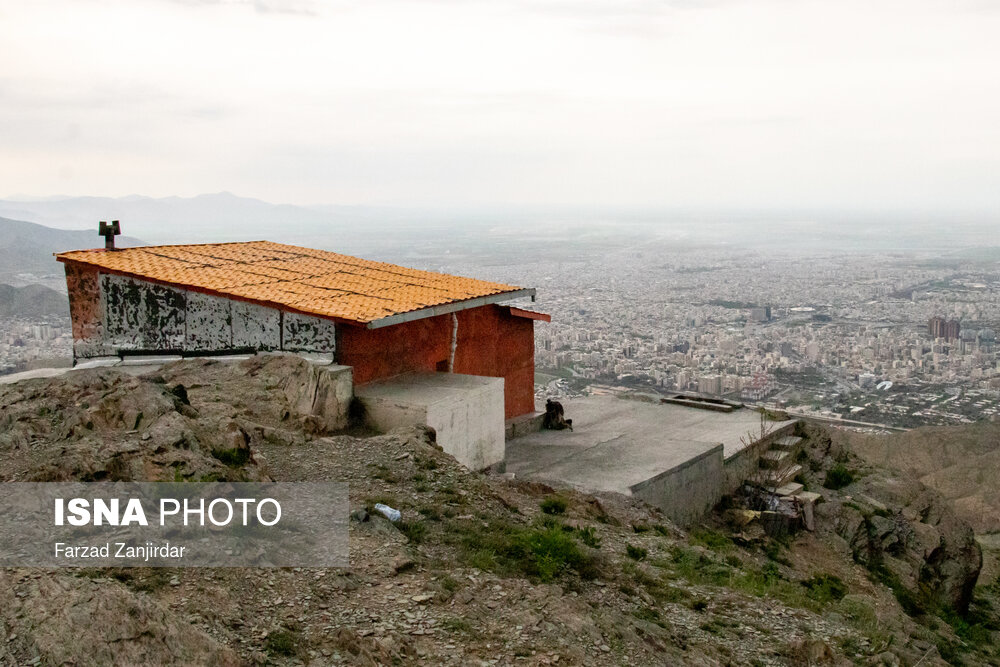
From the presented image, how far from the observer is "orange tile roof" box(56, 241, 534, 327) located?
10.3m

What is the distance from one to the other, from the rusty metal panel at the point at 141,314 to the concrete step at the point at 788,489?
766cm

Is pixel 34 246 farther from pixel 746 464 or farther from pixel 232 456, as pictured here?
pixel 232 456

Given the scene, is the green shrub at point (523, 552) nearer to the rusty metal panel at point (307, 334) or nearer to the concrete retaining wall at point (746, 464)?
the rusty metal panel at point (307, 334)

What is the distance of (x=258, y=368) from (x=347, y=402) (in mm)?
952

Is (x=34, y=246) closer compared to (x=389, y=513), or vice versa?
(x=389, y=513)

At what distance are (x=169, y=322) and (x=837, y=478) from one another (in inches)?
370

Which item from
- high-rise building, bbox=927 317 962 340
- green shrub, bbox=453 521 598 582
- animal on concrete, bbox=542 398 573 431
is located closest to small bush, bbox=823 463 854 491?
animal on concrete, bbox=542 398 573 431

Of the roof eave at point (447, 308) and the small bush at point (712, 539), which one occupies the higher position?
the roof eave at point (447, 308)

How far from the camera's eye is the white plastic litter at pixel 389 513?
6641 millimetres

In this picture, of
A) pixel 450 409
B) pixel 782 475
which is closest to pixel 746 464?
pixel 782 475

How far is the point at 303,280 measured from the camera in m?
11.7

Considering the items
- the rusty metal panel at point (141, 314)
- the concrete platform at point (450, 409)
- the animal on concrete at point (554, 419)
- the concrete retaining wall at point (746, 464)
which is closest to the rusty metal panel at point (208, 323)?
the rusty metal panel at point (141, 314)

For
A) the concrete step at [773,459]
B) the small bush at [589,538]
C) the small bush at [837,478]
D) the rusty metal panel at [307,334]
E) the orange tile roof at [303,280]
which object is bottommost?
the small bush at [837,478]

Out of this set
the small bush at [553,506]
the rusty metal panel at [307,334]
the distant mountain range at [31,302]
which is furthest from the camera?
the distant mountain range at [31,302]
